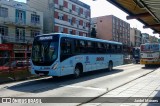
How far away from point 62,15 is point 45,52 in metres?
37.6

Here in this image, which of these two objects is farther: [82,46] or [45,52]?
[82,46]

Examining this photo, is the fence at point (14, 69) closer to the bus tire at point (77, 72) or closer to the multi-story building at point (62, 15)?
the bus tire at point (77, 72)

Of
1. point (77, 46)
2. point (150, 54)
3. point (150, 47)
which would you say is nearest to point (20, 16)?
point (150, 47)

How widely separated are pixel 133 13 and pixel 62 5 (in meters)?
44.2

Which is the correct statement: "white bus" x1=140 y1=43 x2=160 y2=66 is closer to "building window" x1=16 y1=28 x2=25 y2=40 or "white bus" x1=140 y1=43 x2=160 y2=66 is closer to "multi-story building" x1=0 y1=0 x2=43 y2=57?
"multi-story building" x1=0 y1=0 x2=43 y2=57

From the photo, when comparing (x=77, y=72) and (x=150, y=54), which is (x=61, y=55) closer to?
(x=77, y=72)

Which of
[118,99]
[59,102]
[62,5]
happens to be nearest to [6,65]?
[59,102]

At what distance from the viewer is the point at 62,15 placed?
167ft

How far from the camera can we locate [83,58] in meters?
17.1

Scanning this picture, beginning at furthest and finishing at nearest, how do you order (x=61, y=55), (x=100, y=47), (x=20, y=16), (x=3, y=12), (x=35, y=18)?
(x=35, y=18) → (x=20, y=16) → (x=3, y=12) → (x=100, y=47) → (x=61, y=55)

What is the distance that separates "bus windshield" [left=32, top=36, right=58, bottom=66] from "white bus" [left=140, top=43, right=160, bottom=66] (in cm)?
1632

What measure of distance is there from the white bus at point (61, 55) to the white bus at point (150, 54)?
10.9 metres

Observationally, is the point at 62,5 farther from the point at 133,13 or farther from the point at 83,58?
the point at 133,13

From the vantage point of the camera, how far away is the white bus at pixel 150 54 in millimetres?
27156
